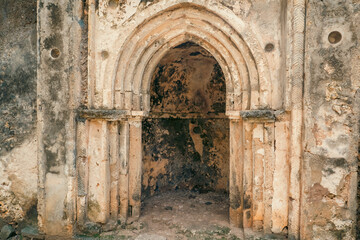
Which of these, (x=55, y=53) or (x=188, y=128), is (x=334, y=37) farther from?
(x=55, y=53)

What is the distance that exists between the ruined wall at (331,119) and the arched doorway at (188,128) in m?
2.40

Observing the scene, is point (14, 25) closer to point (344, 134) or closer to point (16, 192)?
point (16, 192)

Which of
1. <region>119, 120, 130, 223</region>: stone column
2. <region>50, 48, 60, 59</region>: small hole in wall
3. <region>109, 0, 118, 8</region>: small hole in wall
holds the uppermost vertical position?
<region>109, 0, 118, 8</region>: small hole in wall

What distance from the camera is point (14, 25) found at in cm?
395

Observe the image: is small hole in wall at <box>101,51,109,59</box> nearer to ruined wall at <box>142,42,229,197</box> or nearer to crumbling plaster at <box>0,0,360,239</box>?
crumbling plaster at <box>0,0,360,239</box>

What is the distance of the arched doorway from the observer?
16.7 feet

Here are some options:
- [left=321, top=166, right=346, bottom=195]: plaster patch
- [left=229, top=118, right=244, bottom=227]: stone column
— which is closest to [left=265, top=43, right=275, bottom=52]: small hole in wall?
[left=229, top=118, right=244, bottom=227]: stone column

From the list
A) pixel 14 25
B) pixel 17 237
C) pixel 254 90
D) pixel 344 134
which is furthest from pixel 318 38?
pixel 17 237

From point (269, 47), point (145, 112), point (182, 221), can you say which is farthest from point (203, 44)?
point (182, 221)

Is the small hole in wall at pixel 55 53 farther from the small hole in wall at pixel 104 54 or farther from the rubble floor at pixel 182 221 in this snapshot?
the rubble floor at pixel 182 221

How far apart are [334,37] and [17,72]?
4.62m

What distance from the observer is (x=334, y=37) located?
2.77m

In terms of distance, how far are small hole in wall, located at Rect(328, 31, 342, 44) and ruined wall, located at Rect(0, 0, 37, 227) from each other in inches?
166

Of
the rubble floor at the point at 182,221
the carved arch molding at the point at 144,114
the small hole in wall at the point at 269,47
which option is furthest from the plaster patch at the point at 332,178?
the small hole in wall at the point at 269,47
